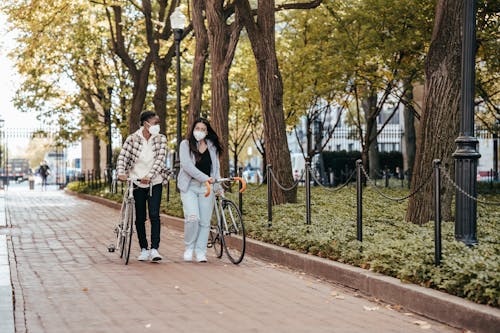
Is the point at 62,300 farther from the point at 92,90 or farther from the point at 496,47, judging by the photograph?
the point at 92,90

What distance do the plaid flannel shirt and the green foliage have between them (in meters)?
1.93

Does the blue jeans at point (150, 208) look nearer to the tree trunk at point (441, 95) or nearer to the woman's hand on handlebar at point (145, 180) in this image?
the woman's hand on handlebar at point (145, 180)

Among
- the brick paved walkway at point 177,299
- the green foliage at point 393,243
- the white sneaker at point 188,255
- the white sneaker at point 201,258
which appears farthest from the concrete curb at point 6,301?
the green foliage at point 393,243

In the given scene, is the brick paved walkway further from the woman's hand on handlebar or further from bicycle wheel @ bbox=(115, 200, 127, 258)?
the woman's hand on handlebar

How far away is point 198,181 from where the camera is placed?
10.8 m

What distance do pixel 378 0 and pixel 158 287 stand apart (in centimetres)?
1555

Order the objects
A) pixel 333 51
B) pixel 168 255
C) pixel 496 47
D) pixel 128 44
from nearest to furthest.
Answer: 1. pixel 168 255
2. pixel 496 47
3. pixel 333 51
4. pixel 128 44

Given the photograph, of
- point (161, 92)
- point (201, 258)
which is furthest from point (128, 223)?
point (161, 92)

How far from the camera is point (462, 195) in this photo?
28.2 feet

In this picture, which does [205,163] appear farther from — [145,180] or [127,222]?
[127,222]

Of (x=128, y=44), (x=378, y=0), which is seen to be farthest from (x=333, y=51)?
(x=128, y=44)

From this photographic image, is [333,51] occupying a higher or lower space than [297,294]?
higher

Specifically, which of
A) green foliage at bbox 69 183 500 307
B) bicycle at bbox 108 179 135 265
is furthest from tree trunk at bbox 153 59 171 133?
bicycle at bbox 108 179 135 265

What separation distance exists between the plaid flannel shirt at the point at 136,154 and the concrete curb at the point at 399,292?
1.81 metres
